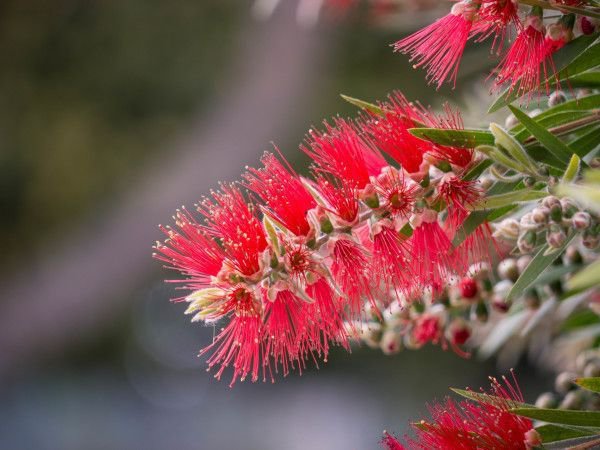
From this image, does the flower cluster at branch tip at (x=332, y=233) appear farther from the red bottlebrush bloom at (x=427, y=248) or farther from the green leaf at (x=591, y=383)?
the green leaf at (x=591, y=383)

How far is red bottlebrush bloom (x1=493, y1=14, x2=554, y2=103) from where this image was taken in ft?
1.84

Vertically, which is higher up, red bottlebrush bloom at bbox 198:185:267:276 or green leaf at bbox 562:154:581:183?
red bottlebrush bloom at bbox 198:185:267:276

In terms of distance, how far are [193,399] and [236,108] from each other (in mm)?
1282

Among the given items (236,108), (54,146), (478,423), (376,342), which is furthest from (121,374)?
(478,423)

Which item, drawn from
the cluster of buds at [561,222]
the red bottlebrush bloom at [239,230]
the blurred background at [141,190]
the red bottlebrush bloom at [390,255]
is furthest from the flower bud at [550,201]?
the blurred background at [141,190]

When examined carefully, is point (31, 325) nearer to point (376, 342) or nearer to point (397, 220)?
point (376, 342)

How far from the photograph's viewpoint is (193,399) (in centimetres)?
327

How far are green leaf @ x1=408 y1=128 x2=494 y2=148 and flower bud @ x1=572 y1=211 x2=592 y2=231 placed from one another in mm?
101

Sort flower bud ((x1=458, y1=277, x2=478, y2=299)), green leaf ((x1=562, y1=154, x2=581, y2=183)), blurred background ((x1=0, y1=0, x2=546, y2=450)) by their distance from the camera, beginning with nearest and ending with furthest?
green leaf ((x1=562, y1=154, x2=581, y2=183)) → flower bud ((x1=458, y1=277, x2=478, y2=299)) → blurred background ((x1=0, y1=0, x2=546, y2=450))

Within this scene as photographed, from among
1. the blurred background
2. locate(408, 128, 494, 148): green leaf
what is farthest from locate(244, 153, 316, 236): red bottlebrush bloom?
the blurred background

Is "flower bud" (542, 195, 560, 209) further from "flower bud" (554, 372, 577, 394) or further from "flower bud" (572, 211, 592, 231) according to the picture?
"flower bud" (554, 372, 577, 394)

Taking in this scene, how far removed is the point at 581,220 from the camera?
0.51 m

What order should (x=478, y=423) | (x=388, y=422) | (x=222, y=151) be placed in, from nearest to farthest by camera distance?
1. (x=478, y=423)
2. (x=388, y=422)
3. (x=222, y=151)

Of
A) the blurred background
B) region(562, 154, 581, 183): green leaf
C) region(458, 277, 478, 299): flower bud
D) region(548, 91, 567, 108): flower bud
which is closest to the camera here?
region(562, 154, 581, 183): green leaf
